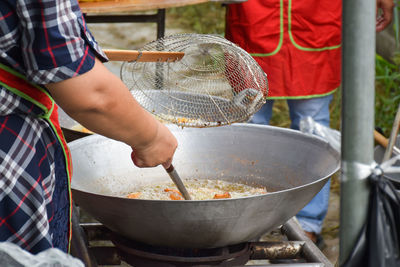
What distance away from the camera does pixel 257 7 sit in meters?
2.53

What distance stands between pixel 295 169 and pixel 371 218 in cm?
80

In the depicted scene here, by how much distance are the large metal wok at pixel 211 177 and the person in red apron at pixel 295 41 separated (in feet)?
3.08

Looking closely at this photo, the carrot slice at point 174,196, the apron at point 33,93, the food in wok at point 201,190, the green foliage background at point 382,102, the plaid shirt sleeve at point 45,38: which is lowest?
the green foliage background at point 382,102

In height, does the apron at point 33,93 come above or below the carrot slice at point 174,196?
above

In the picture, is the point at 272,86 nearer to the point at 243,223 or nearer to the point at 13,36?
the point at 243,223

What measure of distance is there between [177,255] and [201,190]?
1.12 feet

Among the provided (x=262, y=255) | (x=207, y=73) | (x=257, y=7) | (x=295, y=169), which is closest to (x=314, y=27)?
(x=257, y=7)

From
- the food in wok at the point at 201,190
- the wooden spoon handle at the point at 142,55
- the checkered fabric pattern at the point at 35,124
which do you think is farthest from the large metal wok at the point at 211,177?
the wooden spoon handle at the point at 142,55

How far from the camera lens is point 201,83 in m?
1.95

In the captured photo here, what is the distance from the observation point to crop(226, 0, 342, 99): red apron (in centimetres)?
255

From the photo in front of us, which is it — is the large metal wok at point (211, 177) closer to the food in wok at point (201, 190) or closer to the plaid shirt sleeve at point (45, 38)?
the food in wok at point (201, 190)

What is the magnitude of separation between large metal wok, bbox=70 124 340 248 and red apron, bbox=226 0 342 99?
3.08 ft

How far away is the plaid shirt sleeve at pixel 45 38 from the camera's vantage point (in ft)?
2.95

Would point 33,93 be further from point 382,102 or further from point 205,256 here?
point 382,102
